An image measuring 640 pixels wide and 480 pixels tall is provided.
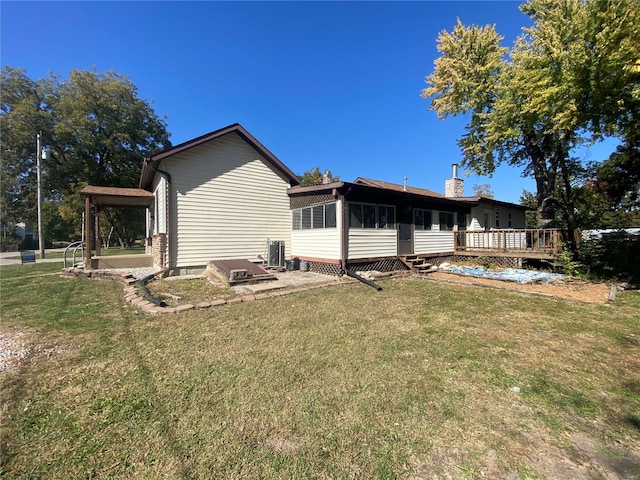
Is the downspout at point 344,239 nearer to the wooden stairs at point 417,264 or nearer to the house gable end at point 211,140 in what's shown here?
the wooden stairs at point 417,264

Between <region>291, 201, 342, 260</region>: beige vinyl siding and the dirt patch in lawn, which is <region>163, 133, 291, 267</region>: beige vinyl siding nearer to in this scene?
<region>291, 201, 342, 260</region>: beige vinyl siding

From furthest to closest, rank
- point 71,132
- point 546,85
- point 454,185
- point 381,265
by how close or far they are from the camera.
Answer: point 71,132, point 454,185, point 381,265, point 546,85

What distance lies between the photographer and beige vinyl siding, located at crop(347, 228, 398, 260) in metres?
10.1

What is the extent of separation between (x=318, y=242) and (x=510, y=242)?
12.1 meters

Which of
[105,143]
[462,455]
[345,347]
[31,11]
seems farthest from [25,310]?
[105,143]

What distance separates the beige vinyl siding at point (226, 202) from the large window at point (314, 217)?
586mm

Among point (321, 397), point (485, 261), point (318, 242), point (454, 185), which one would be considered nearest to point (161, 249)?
A: point (318, 242)

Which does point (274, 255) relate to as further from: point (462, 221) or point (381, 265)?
point (462, 221)

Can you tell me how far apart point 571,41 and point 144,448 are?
51.8 feet

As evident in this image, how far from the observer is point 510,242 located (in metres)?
15.7

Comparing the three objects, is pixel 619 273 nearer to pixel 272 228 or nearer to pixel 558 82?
pixel 558 82

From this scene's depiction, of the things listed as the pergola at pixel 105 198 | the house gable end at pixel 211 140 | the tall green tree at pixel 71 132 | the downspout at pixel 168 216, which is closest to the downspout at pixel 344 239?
the house gable end at pixel 211 140

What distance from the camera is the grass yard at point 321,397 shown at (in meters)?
1.90

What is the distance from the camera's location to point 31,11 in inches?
297
